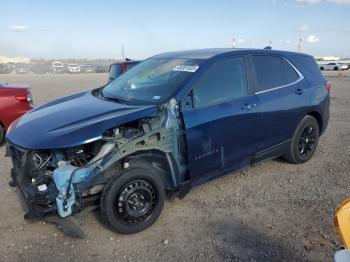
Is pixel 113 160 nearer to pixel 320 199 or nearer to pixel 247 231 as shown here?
pixel 247 231

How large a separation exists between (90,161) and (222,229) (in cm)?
153

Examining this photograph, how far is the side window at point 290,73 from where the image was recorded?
5034 mm

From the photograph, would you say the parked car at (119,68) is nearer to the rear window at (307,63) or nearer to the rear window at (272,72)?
the rear window at (307,63)

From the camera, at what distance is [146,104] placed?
149 inches

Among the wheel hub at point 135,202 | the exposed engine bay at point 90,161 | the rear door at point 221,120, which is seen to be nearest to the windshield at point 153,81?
the rear door at point 221,120

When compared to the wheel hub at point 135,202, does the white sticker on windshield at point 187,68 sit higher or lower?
higher

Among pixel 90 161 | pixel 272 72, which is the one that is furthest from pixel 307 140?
pixel 90 161

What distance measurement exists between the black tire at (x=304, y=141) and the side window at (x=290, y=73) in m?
0.64

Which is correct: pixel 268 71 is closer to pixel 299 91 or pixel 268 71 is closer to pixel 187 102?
pixel 299 91

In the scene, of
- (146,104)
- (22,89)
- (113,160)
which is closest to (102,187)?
(113,160)

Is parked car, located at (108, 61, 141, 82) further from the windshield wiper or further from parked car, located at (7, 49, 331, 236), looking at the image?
the windshield wiper

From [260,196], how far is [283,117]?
1165mm

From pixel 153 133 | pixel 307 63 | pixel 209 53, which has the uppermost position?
pixel 209 53

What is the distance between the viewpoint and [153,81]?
4.28 m
